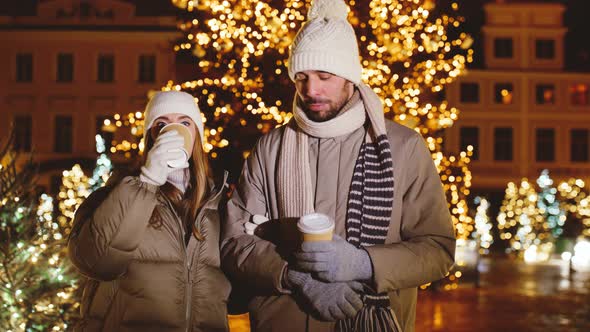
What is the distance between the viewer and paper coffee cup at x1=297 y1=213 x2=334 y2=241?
271cm

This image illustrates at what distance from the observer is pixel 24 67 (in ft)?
118

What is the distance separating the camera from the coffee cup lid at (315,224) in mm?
2711

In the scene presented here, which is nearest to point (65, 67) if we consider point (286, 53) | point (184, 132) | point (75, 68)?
point (75, 68)

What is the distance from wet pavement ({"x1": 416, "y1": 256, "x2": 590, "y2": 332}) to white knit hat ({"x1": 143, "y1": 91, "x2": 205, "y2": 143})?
9.85 m

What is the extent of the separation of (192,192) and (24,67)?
114 ft

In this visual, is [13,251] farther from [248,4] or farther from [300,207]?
[248,4]

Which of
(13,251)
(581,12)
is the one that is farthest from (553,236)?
(13,251)

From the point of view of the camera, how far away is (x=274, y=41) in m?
11.7

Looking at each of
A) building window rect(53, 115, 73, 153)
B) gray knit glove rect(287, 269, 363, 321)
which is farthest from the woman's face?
building window rect(53, 115, 73, 153)

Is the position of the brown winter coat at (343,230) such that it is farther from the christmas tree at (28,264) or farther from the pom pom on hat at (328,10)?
the christmas tree at (28,264)

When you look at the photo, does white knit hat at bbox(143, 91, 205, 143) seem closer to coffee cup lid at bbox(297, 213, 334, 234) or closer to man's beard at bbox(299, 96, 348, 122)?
man's beard at bbox(299, 96, 348, 122)

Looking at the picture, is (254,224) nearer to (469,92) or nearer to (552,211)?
(552,211)

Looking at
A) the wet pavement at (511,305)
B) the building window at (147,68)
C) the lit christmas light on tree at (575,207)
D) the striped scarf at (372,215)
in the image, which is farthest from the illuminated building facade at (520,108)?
the striped scarf at (372,215)

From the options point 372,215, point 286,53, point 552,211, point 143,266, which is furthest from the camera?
point 552,211
